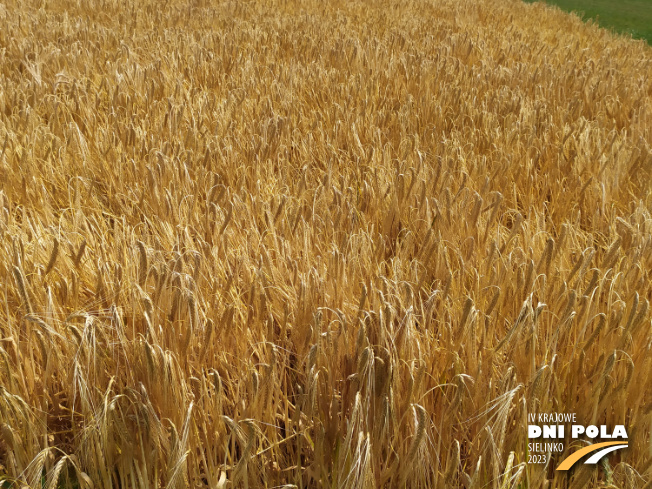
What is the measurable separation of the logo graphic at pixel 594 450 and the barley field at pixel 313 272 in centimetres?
2

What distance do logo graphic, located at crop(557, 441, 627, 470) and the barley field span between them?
Result: 2 cm

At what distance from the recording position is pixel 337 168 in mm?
1925

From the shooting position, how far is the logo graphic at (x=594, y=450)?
33.5 inches

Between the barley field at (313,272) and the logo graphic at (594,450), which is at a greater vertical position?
the barley field at (313,272)

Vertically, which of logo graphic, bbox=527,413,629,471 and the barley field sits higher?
the barley field

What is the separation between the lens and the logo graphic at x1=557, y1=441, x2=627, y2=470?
33.5 inches

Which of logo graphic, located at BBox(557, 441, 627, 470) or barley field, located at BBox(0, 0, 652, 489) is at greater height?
barley field, located at BBox(0, 0, 652, 489)

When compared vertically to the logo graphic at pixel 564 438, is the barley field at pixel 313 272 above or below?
above

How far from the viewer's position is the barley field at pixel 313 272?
833 mm

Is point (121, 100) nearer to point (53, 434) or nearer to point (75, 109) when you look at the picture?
point (75, 109)

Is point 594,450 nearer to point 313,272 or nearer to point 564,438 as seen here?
point 564,438

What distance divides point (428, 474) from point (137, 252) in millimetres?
808

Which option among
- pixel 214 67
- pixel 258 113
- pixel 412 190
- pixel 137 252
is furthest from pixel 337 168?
pixel 214 67

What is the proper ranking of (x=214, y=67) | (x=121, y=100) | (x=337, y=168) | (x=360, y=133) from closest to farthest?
(x=337, y=168) < (x=360, y=133) < (x=121, y=100) < (x=214, y=67)
